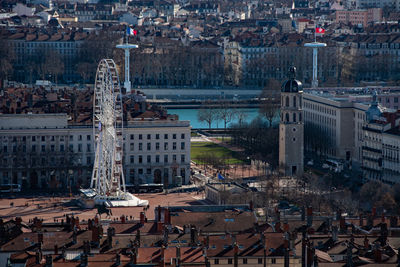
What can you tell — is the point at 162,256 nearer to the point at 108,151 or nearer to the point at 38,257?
the point at 38,257

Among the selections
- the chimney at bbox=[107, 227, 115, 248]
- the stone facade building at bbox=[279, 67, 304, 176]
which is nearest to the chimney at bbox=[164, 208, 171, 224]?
the chimney at bbox=[107, 227, 115, 248]

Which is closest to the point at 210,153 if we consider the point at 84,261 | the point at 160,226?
the point at 160,226

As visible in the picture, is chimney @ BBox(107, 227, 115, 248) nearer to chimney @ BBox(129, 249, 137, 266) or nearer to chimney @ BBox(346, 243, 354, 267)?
chimney @ BBox(129, 249, 137, 266)

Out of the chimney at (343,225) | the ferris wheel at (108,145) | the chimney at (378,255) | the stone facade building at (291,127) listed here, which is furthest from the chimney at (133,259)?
the stone facade building at (291,127)

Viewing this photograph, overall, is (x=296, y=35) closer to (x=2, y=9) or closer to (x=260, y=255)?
(x=2, y=9)

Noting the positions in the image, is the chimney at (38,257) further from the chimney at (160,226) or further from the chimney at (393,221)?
the chimney at (393,221)
